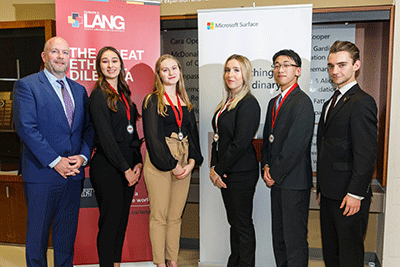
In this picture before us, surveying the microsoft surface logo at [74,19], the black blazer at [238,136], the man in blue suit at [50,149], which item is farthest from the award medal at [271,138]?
the microsoft surface logo at [74,19]

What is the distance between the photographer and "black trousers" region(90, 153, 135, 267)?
2.53 meters

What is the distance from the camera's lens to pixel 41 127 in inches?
91.7

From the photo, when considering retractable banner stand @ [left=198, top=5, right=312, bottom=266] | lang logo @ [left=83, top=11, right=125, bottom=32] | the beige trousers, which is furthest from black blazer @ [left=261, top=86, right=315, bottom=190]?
lang logo @ [left=83, top=11, right=125, bottom=32]

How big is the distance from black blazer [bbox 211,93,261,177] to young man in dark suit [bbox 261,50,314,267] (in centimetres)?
15

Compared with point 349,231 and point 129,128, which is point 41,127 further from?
point 349,231

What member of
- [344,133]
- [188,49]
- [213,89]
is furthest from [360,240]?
[188,49]

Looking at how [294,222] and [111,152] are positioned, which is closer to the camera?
[294,222]

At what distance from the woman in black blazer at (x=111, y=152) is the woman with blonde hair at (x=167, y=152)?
17cm

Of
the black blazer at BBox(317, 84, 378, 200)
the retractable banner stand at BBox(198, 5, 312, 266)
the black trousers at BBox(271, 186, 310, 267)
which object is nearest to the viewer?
the black blazer at BBox(317, 84, 378, 200)

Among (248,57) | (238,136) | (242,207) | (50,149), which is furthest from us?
(248,57)

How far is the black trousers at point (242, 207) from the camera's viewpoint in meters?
2.52

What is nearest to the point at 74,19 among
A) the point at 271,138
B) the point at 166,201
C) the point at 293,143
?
the point at 166,201

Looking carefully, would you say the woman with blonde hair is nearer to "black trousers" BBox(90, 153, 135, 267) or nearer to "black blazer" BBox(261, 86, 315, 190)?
"black trousers" BBox(90, 153, 135, 267)

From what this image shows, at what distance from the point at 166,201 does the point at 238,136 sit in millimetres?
783
